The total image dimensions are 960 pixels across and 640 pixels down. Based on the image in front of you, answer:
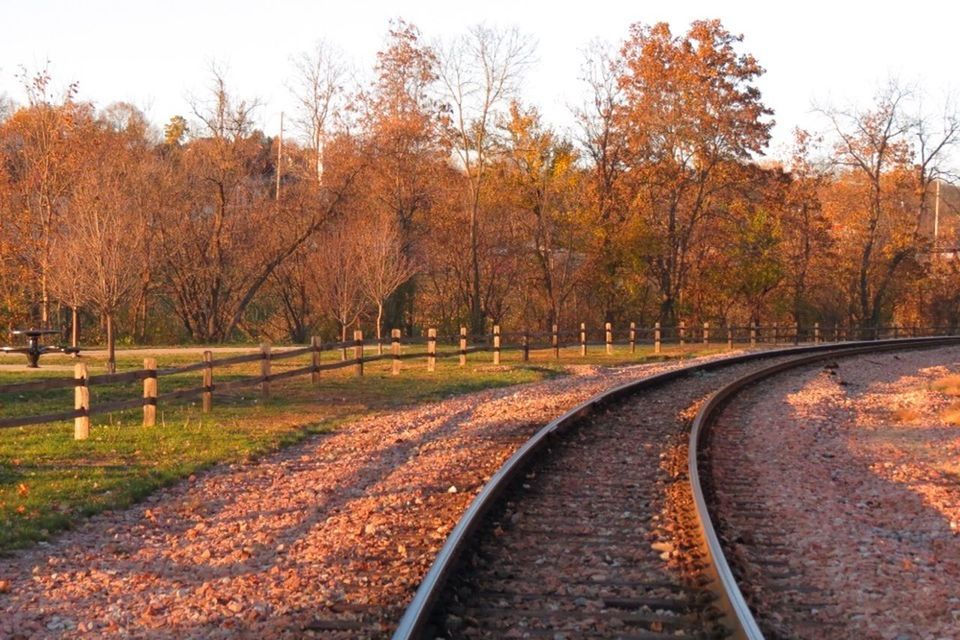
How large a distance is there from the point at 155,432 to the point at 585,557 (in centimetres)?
843

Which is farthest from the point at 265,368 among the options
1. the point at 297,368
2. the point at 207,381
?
the point at 297,368

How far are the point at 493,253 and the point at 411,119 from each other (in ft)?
29.4

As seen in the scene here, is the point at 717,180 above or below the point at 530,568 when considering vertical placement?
above

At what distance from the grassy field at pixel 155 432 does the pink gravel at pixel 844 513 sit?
17.7 ft

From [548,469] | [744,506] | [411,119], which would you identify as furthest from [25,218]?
[744,506]

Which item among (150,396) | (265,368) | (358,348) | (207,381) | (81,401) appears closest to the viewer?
(81,401)

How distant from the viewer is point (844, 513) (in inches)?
359

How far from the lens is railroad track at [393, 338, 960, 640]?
18.3 feet

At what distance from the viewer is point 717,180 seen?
165ft

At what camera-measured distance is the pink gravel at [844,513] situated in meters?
6.07

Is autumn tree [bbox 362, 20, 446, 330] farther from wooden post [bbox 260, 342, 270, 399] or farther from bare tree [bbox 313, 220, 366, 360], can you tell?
wooden post [bbox 260, 342, 270, 399]

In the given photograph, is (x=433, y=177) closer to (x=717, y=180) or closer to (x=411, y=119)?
(x=411, y=119)

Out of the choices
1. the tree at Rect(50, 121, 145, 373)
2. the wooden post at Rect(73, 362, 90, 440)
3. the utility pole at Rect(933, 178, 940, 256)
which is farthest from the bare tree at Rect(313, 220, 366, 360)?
the utility pole at Rect(933, 178, 940, 256)

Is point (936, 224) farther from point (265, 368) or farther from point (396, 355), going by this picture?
point (265, 368)
